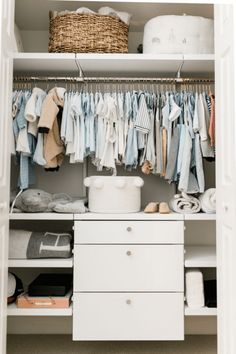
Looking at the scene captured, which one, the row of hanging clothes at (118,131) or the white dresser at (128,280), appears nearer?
the white dresser at (128,280)

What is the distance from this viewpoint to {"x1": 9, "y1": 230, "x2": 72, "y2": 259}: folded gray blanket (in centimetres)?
200

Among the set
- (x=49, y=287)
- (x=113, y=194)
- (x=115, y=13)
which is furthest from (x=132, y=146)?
(x=49, y=287)

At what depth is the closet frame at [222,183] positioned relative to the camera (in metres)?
1.36

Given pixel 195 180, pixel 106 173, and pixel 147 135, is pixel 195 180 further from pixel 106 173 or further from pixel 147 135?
pixel 106 173

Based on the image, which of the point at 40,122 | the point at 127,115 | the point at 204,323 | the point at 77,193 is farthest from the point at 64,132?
the point at 204,323

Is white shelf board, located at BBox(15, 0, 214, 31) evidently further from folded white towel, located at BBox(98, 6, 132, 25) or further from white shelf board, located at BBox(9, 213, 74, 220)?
white shelf board, located at BBox(9, 213, 74, 220)

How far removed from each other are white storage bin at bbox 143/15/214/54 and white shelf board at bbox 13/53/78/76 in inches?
21.0

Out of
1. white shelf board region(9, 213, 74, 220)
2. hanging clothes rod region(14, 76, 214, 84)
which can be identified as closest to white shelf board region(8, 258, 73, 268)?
white shelf board region(9, 213, 74, 220)

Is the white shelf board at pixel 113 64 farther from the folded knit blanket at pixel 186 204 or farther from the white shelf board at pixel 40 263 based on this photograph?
the white shelf board at pixel 40 263

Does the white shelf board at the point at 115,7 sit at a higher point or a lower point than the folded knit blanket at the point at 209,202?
higher

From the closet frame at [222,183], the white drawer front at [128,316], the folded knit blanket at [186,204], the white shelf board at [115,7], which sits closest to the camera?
the closet frame at [222,183]

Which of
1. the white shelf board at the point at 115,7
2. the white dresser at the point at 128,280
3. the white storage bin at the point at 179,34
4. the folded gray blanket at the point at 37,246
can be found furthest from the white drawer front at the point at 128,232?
the white shelf board at the point at 115,7

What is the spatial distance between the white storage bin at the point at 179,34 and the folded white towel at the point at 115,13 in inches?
8.1

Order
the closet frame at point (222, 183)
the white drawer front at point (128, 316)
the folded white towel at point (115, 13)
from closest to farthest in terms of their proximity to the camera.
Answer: the closet frame at point (222, 183)
the white drawer front at point (128, 316)
the folded white towel at point (115, 13)
